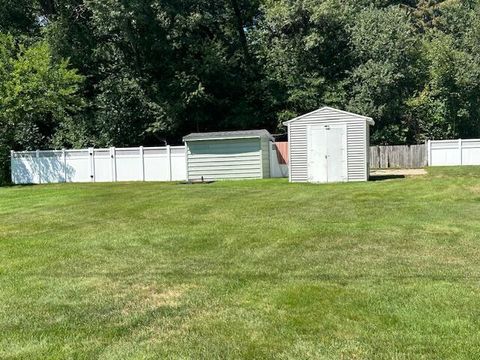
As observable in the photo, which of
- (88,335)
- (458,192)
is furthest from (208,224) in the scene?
(458,192)

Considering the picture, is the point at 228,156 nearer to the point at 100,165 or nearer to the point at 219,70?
the point at 100,165

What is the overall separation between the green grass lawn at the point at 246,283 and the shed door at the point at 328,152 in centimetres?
640

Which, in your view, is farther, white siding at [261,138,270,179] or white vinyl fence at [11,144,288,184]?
white vinyl fence at [11,144,288,184]

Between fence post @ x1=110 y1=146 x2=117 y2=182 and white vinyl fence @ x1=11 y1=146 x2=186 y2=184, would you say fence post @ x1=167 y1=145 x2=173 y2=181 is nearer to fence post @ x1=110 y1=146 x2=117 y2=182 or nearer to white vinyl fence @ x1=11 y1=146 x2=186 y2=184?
white vinyl fence @ x1=11 y1=146 x2=186 y2=184

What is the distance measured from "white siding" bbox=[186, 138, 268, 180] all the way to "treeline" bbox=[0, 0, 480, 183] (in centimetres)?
579

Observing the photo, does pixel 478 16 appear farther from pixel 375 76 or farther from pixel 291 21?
pixel 291 21

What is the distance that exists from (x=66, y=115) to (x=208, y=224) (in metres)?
21.4

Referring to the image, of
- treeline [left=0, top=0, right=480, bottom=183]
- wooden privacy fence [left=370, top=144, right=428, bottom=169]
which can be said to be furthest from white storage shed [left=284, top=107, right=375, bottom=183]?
treeline [left=0, top=0, right=480, bottom=183]

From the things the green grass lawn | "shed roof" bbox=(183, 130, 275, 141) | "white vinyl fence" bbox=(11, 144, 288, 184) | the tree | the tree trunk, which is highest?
the tree trunk

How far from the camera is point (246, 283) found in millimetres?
5434

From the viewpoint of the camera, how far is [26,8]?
30.2m

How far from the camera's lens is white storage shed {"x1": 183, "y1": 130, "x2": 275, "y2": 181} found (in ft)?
69.7

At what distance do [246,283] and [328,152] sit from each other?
1268cm

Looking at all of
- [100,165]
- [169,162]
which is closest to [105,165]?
[100,165]
